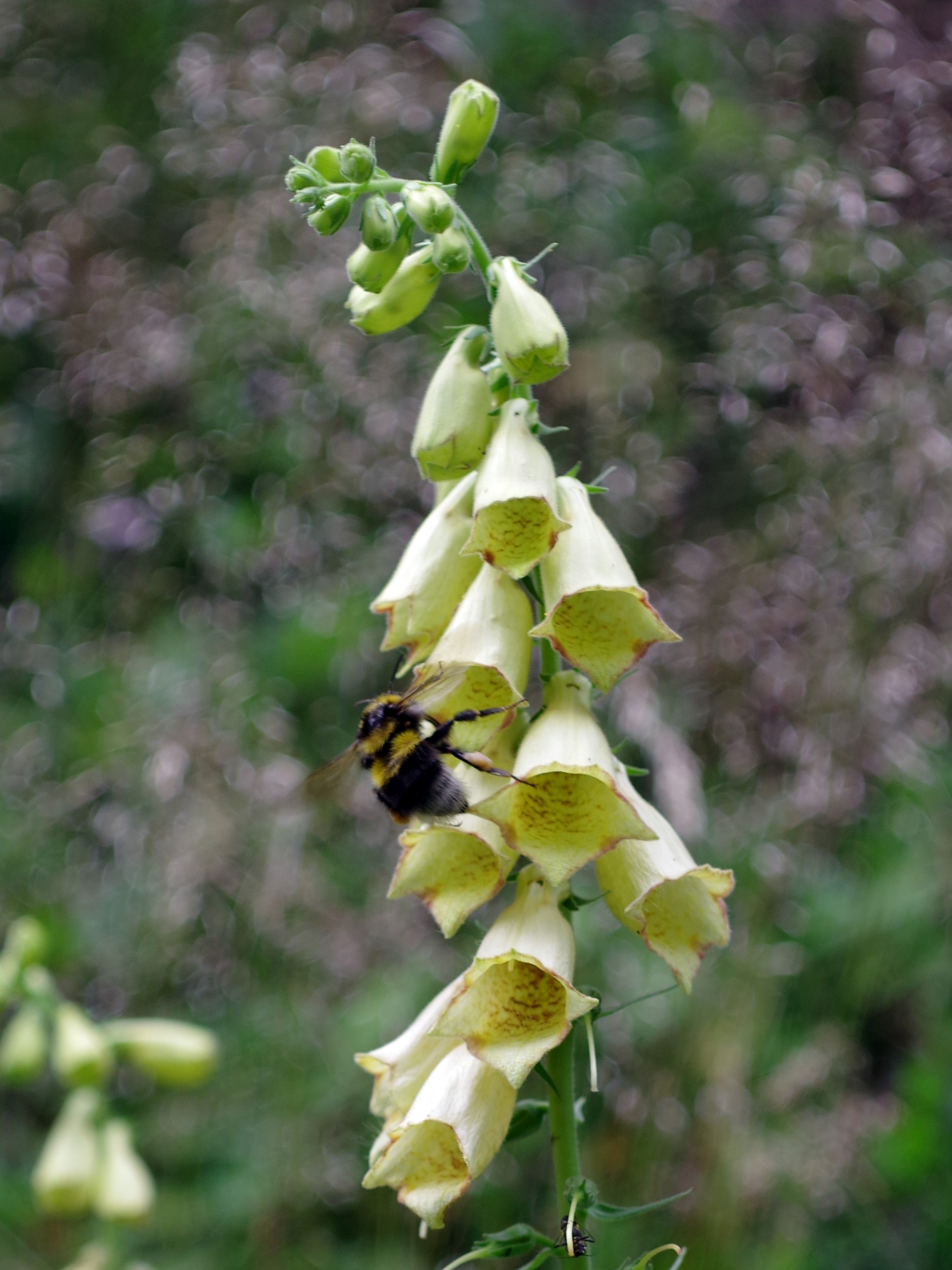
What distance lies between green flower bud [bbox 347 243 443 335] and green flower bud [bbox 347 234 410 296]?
18 mm

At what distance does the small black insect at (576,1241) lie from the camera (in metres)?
0.96

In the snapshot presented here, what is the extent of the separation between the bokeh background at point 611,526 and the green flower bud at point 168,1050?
34 centimetres

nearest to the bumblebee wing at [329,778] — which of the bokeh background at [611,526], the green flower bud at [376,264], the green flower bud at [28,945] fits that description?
the green flower bud at [376,264]

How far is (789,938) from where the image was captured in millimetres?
2564

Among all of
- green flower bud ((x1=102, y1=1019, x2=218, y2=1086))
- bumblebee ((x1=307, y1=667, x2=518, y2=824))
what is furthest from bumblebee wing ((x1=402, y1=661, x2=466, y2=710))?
green flower bud ((x1=102, y1=1019, x2=218, y2=1086))

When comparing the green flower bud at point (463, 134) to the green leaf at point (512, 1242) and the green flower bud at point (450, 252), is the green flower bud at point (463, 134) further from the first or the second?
the green leaf at point (512, 1242)

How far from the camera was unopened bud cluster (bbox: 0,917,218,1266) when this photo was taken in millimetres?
1993

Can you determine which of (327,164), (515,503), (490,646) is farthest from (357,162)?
(490,646)

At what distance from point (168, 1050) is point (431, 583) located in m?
1.42

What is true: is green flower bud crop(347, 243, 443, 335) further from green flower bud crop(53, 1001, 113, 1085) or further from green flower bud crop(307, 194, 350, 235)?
green flower bud crop(53, 1001, 113, 1085)

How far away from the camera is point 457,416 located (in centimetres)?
118

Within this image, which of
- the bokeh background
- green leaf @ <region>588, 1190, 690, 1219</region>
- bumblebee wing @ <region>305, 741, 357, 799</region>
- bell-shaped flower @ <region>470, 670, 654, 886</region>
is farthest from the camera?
the bokeh background

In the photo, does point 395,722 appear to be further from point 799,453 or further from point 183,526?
point 183,526

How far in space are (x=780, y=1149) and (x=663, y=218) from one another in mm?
2583
